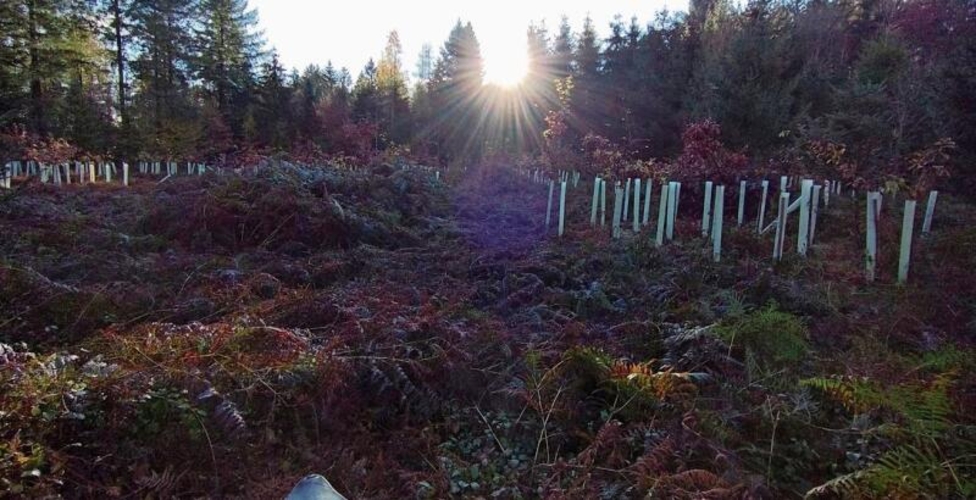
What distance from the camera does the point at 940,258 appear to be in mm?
5121

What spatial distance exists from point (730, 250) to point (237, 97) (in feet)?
103

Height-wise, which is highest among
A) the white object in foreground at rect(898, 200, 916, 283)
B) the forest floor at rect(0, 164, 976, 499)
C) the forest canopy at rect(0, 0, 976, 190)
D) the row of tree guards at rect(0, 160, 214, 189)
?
the forest canopy at rect(0, 0, 976, 190)

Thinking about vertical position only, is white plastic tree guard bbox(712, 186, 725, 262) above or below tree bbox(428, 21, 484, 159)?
below

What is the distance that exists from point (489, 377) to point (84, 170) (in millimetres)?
20989

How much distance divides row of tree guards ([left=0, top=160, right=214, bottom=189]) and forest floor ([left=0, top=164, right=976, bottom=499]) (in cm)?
1009

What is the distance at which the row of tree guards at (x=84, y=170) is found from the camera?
51.4 feet

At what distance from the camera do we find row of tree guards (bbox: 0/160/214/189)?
1567cm

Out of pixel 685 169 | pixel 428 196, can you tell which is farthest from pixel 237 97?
pixel 685 169

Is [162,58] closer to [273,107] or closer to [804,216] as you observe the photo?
[273,107]

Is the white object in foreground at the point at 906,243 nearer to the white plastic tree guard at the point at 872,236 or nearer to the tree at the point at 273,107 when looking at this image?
the white plastic tree guard at the point at 872,236

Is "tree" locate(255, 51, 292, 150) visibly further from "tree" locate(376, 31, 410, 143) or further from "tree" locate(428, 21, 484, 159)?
"tree" locate(428, 21, 484, 159)

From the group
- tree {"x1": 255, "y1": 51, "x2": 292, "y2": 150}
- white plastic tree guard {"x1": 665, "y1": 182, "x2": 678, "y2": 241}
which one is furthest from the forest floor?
tree {"x1": 255, "y1": 51, "x2": 292, "y2": 150}

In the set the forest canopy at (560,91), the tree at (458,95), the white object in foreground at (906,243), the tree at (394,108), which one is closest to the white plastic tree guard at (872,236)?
the white object in foreground at (906,243)

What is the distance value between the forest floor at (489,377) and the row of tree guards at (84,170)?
10087 millimetres
